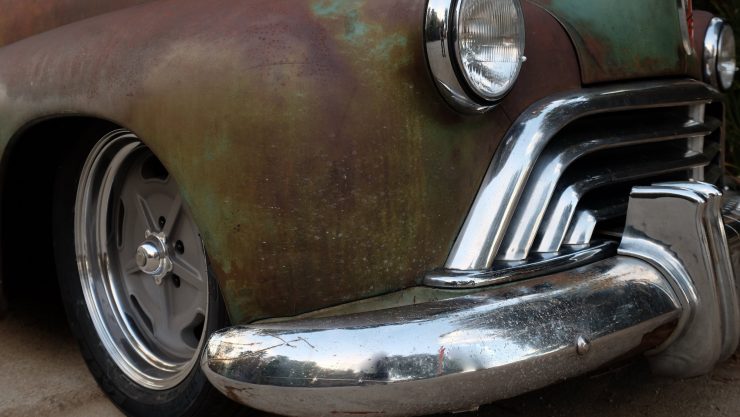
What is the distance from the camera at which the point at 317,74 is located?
1.58 metres

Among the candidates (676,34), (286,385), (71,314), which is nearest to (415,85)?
(286,385)

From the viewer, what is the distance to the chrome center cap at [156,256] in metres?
2.15

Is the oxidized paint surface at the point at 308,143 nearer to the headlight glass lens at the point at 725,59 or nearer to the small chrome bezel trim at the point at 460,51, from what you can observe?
the small chrome bezel trim at the point at 460,51

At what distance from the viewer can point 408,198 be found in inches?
65.0

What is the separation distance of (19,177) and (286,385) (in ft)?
4.06

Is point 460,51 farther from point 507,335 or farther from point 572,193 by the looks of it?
point 507,335

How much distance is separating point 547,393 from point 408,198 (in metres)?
0.86

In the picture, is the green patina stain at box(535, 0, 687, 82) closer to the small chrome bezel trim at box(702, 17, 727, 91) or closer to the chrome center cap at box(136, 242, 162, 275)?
the small chrome bezel trim at box(702, 17, 727, 91)

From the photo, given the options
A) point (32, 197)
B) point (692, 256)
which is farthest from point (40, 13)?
point (692, 256)

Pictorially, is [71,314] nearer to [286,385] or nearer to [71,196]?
[71,196]

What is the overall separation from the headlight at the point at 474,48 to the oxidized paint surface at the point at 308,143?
4cm

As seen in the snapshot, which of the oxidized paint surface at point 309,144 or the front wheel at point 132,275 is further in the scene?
the front wheel at point 132,275

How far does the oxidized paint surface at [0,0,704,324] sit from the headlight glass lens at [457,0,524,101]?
8 centimetres

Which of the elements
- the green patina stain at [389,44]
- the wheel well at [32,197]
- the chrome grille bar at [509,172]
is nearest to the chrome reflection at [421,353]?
the chrome grille bar at [509,172]
